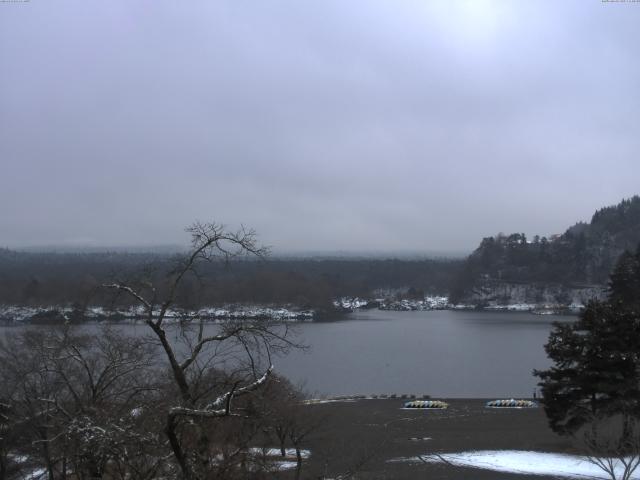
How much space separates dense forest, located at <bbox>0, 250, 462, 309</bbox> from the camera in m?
4.77

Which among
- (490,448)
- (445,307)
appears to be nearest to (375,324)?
(445,307)

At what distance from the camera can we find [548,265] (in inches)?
3211

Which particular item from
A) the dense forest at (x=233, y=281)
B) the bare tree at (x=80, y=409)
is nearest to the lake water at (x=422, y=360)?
the dense forest at (x=233, y=281)

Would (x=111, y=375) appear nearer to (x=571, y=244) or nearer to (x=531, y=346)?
(x=531, y=346)

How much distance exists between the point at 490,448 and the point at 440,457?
1.32m

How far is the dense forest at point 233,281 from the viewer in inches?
188

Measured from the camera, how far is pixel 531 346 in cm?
3825

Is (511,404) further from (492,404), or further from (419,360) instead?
(419,360)

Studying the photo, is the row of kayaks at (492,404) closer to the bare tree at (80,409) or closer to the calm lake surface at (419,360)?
the calm lake surface at (419,360)

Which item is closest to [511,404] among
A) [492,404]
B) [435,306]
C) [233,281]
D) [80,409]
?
[492,404]

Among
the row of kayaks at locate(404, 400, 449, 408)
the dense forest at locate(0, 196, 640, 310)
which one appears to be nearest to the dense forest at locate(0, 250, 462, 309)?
the dense forest at locate(0, 196, 640, 310)

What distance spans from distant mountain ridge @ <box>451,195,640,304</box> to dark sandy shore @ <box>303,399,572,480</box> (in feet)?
206

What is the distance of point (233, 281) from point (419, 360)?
23301 mm

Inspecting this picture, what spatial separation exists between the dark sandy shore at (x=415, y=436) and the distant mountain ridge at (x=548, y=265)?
206 feet
